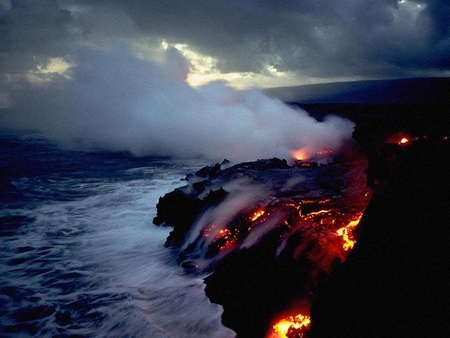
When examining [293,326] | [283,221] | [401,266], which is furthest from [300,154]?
[401,266]

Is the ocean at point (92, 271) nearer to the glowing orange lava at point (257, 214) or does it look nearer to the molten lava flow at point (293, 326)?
the molten lava flow at point (293, 326)

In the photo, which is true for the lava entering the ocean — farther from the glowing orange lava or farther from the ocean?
the ocean

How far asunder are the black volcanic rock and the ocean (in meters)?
2.10

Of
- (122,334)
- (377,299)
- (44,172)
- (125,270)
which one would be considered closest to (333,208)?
(377,299)

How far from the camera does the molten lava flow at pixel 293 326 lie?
150 inches

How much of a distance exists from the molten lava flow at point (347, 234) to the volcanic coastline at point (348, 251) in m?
0.06

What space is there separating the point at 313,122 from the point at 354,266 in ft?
74.5

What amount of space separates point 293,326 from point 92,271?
4.98 m

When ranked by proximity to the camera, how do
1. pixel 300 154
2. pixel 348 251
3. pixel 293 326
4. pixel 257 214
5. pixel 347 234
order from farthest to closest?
pixel 300 154 < pixel 257 214 < pixel 347 234 < pixel 348 251 < pixel 293 326

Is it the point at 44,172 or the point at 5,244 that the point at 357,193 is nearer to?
the point at 5,244

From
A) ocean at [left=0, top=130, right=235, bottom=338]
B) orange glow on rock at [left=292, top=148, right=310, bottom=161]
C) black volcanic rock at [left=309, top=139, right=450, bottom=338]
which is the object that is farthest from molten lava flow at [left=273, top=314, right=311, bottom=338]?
orange glow on rock at [left=292, top=148, right=310, bottom=161]

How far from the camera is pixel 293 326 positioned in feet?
12.7

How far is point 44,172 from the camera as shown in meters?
18.5

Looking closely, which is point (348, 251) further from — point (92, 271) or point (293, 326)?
point (92, 271)
